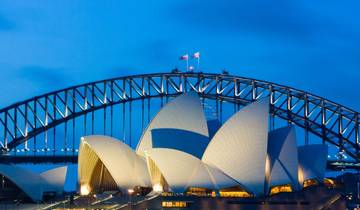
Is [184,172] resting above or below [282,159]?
below

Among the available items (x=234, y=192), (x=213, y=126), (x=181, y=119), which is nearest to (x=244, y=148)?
(x=234, y=192)

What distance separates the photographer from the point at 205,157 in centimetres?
6681

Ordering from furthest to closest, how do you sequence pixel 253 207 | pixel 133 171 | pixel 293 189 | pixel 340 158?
pixel 340 158, pixel 133 171, pixel 293 189, pixel 253 207

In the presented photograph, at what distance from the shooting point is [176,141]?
7125 cm

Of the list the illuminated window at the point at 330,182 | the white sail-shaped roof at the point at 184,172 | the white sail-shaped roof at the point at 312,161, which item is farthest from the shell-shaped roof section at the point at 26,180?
the illuminated window at the point at 330,182

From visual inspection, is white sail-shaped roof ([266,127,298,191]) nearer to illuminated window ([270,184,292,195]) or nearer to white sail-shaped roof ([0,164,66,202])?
illuminated window ([270,184,292,195])

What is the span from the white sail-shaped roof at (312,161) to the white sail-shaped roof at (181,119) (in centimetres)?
1107

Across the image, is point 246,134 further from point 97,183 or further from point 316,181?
point 97,183

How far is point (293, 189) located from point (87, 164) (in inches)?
871

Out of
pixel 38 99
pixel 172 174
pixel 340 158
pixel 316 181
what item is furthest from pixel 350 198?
pixel 38 99

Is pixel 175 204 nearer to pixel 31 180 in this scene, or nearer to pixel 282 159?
pixel 282 159

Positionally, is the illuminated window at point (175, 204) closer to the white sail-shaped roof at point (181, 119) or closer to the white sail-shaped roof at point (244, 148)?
the white sail-shaped roof at point (244, 148)

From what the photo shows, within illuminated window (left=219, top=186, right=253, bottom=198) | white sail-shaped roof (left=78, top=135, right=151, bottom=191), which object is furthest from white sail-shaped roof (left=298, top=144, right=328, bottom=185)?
white sail-shaped roof (left=78, top=135, right=151, bottom=191)

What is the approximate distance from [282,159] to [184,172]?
Answer: 375 inches
